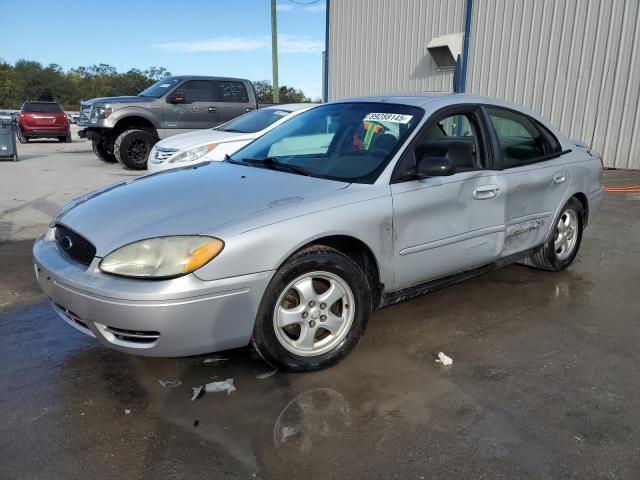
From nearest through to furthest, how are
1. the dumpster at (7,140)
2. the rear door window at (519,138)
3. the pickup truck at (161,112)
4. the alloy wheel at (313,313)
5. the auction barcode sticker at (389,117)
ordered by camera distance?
the alloy wheel at (313,313), the auction barcode sticker at (389,117), the rear door window at (519,138), the pickup truck at (161,112), the dumpster at (7,140)

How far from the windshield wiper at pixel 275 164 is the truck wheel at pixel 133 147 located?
861 cm

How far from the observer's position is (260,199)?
2852 mm

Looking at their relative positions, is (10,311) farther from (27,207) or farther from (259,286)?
(27,207)

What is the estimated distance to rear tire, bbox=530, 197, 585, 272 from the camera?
4512mm

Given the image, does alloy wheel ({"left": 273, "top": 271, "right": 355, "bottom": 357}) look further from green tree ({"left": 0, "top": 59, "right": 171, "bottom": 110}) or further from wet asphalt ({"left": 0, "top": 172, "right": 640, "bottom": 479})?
green tree ({"left": 0, "top": 59, "right": 171, "bottom": 110})

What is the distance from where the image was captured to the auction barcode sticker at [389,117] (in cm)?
347

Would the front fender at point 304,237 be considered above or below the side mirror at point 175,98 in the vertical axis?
below

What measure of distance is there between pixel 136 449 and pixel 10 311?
2106 mm

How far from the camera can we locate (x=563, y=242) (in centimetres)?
464

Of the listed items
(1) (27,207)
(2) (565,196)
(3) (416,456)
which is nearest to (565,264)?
(2) (565,196)

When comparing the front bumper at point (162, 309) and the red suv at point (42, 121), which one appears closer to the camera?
the front bumper at point (162, 309)

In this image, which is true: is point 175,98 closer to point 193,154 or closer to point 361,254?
point 193,154

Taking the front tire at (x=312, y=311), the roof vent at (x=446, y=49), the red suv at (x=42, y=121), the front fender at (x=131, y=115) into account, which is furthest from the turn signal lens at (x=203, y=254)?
the red suv at (x=42, y=121)

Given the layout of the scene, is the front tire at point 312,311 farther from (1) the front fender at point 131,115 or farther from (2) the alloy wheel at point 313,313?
A: (1) the front fender at point 131,115
